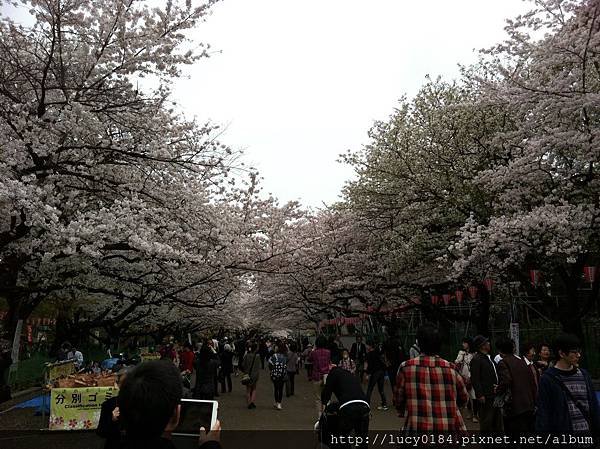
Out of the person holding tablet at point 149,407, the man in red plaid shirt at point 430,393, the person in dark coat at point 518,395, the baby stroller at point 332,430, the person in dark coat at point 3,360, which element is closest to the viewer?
the person holding tablet at point 149,407

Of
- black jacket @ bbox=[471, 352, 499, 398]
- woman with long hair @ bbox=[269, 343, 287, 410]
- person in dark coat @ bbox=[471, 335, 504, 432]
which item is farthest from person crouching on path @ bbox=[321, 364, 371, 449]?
woman with long hair @ bbox=[269, 343, 287, 410]

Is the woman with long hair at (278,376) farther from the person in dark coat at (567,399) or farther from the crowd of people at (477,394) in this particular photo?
the person in dark coat at (567,399)

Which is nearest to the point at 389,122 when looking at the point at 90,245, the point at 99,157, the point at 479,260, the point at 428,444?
the point at 479,260

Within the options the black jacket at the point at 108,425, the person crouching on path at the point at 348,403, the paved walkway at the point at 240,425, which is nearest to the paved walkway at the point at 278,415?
the paved walkway at the point at 240,425

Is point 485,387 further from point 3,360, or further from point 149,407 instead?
point 3,360

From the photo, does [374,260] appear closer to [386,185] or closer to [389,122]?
[386,185]

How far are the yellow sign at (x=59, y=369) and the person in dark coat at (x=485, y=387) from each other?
1040cm

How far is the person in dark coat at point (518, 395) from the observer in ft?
21.7

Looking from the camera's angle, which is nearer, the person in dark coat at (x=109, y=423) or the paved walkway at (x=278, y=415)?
the person in dark coat at (x=109, y=423)

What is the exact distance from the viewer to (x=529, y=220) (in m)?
11.9

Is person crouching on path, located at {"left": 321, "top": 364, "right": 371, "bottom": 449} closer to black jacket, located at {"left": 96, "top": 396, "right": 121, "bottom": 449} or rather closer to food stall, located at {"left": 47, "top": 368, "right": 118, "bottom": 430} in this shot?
black jacket, located at {"left": 96, "top": 396, "right": 121, "bottom": 449}

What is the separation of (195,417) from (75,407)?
27.9 feet

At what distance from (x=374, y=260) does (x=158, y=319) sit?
1588 cm

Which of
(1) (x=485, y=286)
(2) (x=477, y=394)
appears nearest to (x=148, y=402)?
(2) (x=477, y=394)
